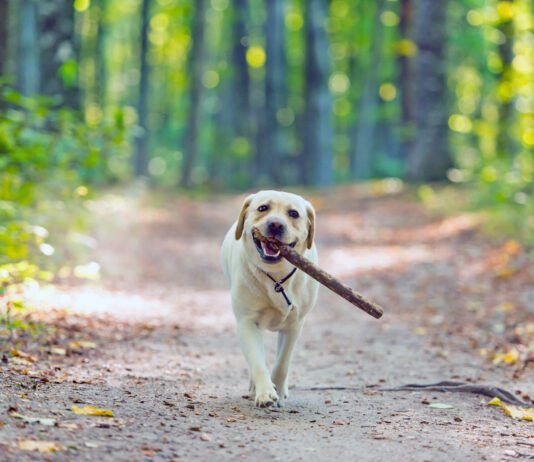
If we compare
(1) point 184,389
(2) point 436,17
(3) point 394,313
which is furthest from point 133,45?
(1) point 184,389

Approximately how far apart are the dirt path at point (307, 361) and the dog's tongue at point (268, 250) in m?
1.04

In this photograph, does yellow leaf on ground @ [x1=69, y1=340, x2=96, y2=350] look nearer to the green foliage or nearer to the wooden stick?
the green foliage

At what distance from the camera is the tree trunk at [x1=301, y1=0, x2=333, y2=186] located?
84.0ft

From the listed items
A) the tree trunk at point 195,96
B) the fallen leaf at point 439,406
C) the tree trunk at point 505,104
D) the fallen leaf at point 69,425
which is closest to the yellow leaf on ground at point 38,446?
the fallen leaf at point 69,425

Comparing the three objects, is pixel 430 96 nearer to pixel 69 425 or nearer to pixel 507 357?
pixel 507 357

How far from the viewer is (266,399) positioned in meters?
5.05

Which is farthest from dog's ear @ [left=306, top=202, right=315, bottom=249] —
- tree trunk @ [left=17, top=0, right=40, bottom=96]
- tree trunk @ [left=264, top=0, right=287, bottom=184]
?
tree trunk @ [left=264, top=0, right=287, bottom=184]

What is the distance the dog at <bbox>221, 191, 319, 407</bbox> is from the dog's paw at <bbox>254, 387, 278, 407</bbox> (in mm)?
137

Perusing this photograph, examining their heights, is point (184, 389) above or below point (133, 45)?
below

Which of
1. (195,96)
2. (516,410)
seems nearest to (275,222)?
(516,410)

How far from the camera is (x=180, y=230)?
55.3 ft

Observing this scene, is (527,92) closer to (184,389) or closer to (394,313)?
Answer: (394,313)

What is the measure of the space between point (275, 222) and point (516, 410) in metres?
2.26

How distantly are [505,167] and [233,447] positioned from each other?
12.7m
